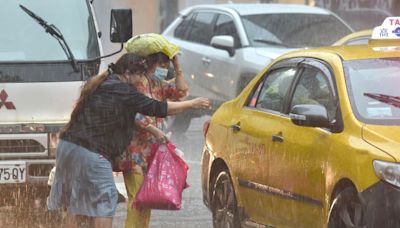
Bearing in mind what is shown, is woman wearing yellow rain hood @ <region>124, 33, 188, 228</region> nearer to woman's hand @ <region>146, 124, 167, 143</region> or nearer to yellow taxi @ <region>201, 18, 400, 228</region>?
woman's hand @ <region>146, 124, 167, 143</region>

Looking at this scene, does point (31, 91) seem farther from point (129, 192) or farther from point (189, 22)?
point (189, 22)

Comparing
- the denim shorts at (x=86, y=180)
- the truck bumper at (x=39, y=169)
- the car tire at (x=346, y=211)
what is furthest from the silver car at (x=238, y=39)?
the car tire at (x=346, y=211)

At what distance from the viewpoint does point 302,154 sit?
7.48 m

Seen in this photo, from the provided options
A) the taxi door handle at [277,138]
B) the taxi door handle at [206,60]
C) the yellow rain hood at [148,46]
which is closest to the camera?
the yellow rain hood at [148,46]

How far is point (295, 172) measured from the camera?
7535 mm

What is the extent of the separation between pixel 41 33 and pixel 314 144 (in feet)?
11.5

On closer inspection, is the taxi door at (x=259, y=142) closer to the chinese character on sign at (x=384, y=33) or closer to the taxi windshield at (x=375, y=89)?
the taxi windshield at (x=375, y=89)

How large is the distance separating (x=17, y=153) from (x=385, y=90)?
3.41m

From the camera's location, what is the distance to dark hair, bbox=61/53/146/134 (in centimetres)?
722

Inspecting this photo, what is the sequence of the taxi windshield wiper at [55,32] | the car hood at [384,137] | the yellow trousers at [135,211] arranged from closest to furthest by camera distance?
the car hood at [384,137] → the yellow trousers at [135,211] → the taxi windshield wiper at [55,32]

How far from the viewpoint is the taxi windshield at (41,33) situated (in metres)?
9.92

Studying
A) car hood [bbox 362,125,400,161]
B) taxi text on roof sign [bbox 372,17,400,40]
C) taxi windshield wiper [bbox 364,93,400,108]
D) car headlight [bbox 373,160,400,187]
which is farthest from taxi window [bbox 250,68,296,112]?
car headlight [bbox 373,160,400,187]

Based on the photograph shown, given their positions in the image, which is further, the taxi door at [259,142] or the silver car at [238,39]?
the silver car at [238,39]

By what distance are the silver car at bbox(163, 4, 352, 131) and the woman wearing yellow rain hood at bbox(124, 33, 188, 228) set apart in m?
A: 6.71
